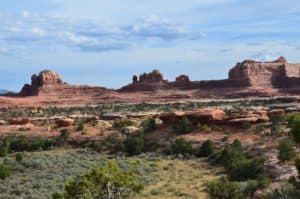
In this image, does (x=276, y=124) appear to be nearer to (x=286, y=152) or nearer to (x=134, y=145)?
(x=134, y=145)

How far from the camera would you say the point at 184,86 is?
10769 centimetres

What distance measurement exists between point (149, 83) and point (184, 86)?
260 inches

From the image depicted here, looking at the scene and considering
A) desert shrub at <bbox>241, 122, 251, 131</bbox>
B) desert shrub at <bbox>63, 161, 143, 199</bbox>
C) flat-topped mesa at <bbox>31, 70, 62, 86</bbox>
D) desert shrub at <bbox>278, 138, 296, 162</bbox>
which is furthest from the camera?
flat-topped mesa at <bbox>31, 70, 62, 86</bbox>

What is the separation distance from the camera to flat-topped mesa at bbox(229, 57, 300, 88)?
335ft

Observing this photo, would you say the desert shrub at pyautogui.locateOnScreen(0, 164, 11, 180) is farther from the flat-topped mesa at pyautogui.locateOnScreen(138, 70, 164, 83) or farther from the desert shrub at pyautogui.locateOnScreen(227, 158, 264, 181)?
the flat-topped mesa at pyautogui.locateOnScreen(138, 70, 164, 83)

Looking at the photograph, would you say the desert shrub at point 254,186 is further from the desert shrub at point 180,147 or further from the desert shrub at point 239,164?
the desert shrub at point 180,147

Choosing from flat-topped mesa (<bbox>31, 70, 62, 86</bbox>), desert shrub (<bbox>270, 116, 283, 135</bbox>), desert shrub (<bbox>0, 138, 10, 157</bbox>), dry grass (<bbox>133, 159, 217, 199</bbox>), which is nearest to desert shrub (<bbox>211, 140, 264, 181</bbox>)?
dry grass (<bbox>133, 159, 217, 199</bbox>)

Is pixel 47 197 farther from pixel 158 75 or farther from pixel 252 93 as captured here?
pixel 158 75

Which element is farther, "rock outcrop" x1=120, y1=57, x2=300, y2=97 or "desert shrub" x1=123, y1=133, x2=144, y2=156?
"rock outcrop" x1=120, y1=57, x2=300, y2=97

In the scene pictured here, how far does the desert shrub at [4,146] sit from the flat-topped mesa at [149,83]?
221ft

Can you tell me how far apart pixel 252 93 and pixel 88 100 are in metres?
29.1

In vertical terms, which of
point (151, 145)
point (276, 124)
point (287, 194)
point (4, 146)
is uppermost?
point (276, 124)

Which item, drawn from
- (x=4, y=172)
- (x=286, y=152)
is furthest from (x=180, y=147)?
(x=4, y=172)

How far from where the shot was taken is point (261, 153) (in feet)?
90.9
